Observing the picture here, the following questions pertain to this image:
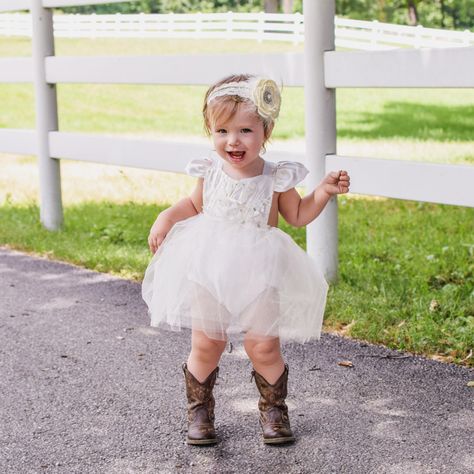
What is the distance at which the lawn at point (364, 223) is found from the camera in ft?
14.4

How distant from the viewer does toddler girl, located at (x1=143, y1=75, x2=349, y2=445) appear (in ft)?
9.92

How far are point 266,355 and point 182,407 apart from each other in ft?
1.67

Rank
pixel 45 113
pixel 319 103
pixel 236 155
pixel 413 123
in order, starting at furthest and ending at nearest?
1. pixel 413 123
2. pixel 45 113
3. pixel 319 103
4. pixel 236 155

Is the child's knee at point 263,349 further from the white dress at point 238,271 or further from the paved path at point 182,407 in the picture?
the paved path at point 182,407

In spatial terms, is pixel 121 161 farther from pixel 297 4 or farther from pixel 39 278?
pixel 297 4

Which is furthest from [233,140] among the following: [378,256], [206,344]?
[378,256]

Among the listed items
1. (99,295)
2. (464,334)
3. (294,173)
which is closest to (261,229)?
(294,173)

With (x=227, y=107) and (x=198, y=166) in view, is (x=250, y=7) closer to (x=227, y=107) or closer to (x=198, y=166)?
(x=198, y=166)

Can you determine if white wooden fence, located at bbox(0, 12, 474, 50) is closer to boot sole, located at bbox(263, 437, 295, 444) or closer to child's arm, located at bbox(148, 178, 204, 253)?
child's arm, located at bbox(148, 178, 204, 253)

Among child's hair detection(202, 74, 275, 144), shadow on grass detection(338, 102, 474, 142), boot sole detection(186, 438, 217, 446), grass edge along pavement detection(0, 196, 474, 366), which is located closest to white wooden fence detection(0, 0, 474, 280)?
grass edge along pavement detection(0, 196, 474, 366)

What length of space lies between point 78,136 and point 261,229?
370 centimetres

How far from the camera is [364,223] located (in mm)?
6816

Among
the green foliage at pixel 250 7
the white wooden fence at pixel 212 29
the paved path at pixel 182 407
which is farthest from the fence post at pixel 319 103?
the green foliage at pixel 250 7

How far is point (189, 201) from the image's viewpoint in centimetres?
332
